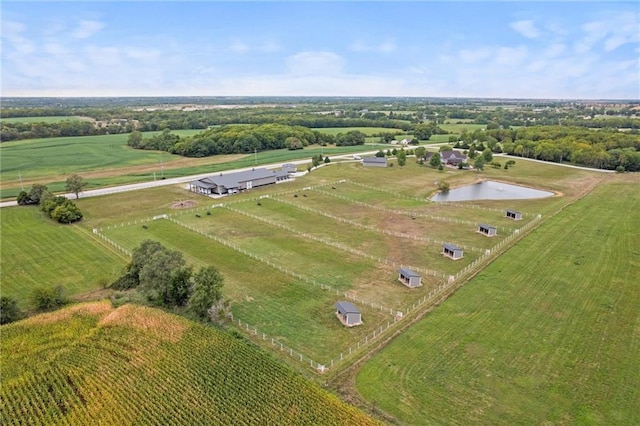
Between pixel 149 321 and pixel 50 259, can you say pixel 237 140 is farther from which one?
pixel 149 321

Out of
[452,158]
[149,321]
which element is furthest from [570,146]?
[149,321]

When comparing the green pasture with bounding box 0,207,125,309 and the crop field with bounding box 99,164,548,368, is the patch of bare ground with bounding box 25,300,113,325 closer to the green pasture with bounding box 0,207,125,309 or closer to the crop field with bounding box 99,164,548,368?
the green pasture with bounding box 0,207,125,309

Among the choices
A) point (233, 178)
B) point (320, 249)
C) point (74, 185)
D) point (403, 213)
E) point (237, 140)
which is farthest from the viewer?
point (237, 140)

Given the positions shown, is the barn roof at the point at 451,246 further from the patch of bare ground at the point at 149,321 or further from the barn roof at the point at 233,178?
the barn roof at the point at 233,178

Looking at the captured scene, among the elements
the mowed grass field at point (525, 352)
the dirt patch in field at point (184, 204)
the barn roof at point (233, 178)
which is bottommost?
the mowed grass field at point (525, 352)

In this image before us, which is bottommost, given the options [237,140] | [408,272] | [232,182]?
[408,272]

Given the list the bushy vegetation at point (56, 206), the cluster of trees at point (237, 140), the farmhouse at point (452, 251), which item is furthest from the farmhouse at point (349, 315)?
the cluster of trees at point (237, 140)
